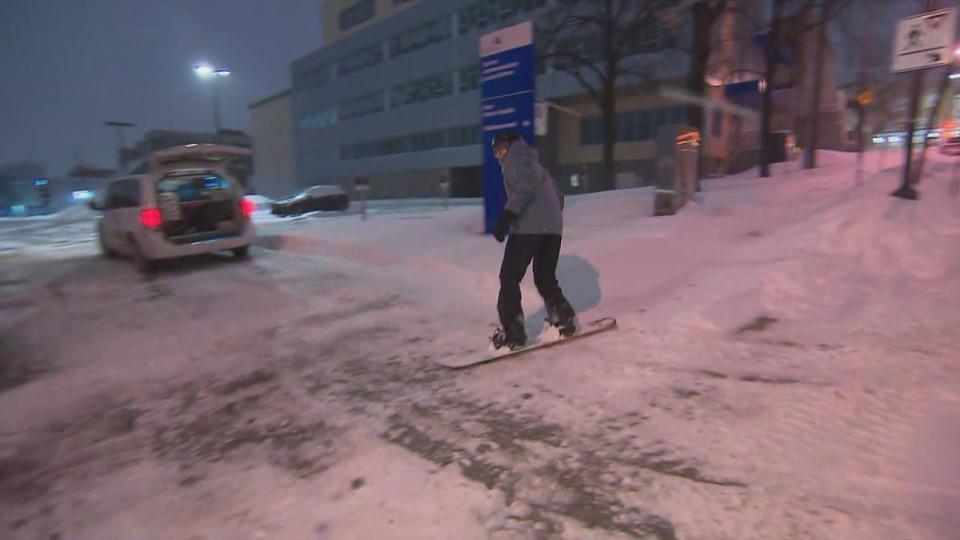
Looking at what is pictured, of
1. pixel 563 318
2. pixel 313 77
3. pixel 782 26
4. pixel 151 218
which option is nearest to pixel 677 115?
pixel 782 26

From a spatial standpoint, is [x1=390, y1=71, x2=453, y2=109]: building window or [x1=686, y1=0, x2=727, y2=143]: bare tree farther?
[x1=390, y1=71, x2=453, y2=109]: building window

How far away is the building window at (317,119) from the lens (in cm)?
5653

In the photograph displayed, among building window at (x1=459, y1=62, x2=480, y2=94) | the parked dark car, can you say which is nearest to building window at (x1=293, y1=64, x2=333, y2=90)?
building window at (x1=459, y1=62, x2=480, y2=94)

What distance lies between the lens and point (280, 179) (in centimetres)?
6656

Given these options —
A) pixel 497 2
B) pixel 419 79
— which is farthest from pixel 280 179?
pixel 497 2

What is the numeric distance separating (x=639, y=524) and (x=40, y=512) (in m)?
2.82

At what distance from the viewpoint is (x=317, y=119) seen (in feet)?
193

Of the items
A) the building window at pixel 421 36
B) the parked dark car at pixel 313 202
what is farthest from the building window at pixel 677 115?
the building window at pixel 421 36

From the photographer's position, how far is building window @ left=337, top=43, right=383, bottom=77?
50938 millimetres

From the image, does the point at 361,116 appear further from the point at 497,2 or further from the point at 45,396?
the point at 45,396

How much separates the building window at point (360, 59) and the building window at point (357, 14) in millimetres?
3816

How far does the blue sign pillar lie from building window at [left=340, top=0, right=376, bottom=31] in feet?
164

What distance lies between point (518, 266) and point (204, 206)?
292 inches

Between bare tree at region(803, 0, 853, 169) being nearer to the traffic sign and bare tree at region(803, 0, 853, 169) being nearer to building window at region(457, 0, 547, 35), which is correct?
the traffic sign
